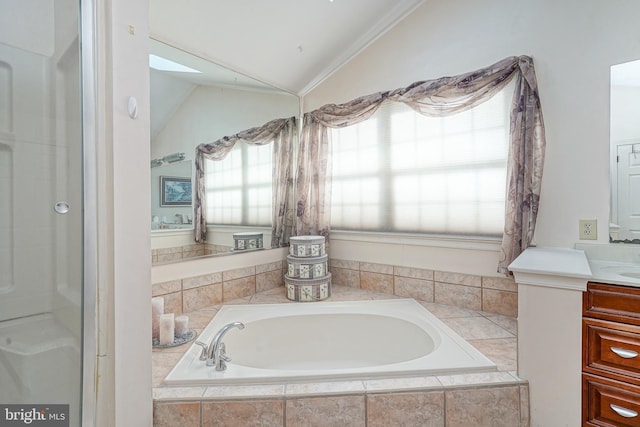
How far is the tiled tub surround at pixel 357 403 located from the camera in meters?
1.17

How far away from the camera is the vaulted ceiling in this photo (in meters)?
1.83

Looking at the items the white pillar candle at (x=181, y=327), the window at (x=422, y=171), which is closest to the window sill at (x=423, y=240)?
the window at (x=422, y=171)

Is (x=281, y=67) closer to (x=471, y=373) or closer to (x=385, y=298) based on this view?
(x=385, y=298)

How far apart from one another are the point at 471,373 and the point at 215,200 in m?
1.88

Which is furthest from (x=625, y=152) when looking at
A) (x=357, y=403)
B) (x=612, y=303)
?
(x=357, y=403)

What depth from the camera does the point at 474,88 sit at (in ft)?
6.31

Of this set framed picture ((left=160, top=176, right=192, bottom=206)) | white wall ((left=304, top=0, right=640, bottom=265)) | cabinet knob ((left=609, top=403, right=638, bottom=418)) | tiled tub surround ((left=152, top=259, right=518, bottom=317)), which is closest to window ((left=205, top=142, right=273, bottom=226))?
framed picture ((left=160, top=176, right=192, bottom=206))

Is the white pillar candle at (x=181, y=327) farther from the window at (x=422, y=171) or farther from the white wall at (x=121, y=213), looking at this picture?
the window at (x=422, y=171)

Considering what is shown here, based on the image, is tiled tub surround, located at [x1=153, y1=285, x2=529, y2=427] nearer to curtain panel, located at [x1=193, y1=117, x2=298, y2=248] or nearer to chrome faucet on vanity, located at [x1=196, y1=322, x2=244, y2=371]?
chrome faucet on vanity, located at [x1=196, y1=322, x2=244, y2=371]

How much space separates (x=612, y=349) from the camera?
44.4 inches

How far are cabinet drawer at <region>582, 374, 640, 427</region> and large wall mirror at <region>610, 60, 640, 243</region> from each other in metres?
0.83

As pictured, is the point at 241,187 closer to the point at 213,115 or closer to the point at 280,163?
the point at 280,163

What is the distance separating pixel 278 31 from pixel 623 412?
2669mm

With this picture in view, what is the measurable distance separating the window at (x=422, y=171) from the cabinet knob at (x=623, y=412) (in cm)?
102
